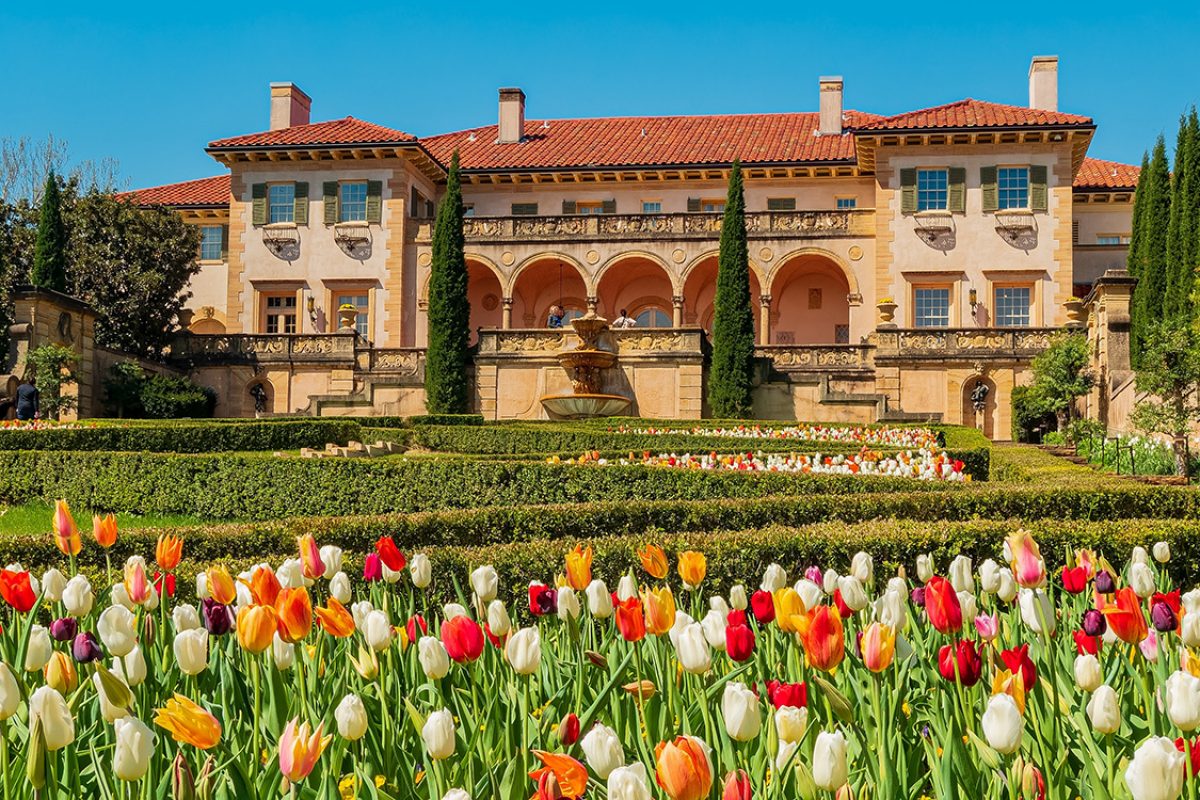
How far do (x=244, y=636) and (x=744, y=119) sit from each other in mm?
43601

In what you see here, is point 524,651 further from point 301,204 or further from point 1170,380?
point 301,204

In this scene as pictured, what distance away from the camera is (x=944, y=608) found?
8.89 feet

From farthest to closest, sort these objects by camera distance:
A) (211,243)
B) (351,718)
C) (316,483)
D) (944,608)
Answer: (211,243), (316,483), (944,608), (351,718)

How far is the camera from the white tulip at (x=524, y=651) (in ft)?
8.23

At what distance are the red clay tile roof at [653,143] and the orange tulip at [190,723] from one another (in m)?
37.8

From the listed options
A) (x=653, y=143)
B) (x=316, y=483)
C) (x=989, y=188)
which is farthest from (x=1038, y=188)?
(x=316, y=483)

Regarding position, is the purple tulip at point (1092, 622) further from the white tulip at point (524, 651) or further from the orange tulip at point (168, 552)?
the orange tulip at point (168, 552)

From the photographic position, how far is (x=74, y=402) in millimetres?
27109

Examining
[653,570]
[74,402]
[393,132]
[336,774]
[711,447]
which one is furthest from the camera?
[393,132]

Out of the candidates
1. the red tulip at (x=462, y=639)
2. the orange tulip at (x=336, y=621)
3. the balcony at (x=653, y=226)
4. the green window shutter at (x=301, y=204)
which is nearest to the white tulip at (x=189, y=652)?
the orange tulip at (x=336, y=621)

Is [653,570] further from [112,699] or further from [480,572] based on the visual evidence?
[112,699]

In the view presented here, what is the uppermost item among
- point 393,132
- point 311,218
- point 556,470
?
point 393,132

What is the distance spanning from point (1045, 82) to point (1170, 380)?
26.5 meters

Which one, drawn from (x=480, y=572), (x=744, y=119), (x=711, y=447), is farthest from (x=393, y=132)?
(x=480, y=572)
